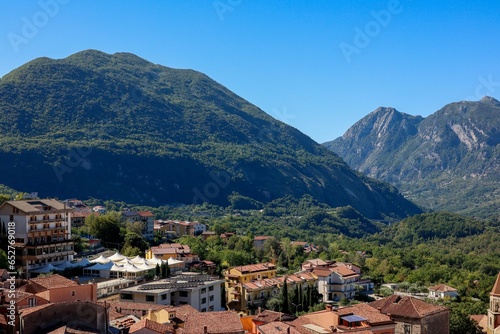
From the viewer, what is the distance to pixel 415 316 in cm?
3853

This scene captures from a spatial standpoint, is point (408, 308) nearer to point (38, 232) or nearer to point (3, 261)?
point (3, 261)

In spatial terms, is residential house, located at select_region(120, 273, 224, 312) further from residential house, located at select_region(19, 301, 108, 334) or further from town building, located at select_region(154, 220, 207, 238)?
town building, located at select_region(154, 220, 207, 238)

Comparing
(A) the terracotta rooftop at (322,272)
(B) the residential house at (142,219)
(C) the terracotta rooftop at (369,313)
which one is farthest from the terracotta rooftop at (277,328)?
(B) the residential house at (142,219)

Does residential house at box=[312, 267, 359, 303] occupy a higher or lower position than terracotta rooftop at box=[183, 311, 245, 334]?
lower

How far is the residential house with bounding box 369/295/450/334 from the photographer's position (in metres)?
38.6

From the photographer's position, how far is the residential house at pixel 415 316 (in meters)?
38.6

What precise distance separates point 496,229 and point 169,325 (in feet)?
484

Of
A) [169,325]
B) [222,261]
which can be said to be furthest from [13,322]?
[222,261]

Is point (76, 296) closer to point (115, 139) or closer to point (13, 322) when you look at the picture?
point (13, 322)

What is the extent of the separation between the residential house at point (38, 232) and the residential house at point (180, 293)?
28.2 feet

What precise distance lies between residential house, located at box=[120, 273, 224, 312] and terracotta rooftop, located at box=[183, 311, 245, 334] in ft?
30.8

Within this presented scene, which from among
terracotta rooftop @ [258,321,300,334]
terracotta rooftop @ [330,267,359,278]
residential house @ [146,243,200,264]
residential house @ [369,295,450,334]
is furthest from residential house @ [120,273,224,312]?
terracotta rooftop @ [330,267,359,278]

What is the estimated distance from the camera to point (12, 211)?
4869 cm

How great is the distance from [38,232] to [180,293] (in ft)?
44.2
